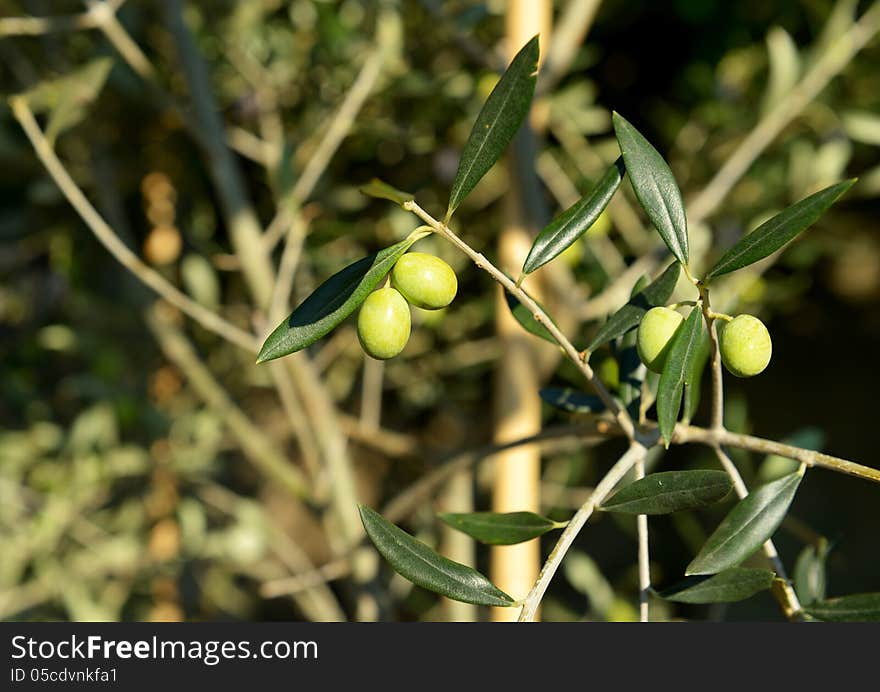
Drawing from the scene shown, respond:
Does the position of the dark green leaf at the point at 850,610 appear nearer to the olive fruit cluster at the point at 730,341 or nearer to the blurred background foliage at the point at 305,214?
the olive fruit cluster at the point at 730,341

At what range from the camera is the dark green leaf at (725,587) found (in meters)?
0.42

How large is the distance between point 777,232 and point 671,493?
13cm

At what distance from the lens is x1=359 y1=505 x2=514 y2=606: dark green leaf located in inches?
15.2

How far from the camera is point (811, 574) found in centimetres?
56

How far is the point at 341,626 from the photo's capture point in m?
0.54

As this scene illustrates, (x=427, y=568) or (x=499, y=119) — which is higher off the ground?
(x=499, y=119)

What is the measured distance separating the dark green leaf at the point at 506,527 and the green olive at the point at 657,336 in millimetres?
109

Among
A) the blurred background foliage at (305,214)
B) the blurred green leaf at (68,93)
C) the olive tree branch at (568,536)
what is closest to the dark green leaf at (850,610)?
the olive tree branch at (568,536)

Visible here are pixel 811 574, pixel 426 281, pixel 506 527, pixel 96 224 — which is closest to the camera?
pixel 426 281

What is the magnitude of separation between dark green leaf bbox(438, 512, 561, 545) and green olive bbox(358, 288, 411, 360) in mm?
143

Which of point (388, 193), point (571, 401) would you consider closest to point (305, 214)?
point (571, 401)

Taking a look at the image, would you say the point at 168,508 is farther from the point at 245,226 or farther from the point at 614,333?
the point at 614,333

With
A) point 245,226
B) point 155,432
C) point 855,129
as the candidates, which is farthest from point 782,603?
point 155,432

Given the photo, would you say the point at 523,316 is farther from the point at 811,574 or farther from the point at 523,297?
the point at 811,574
